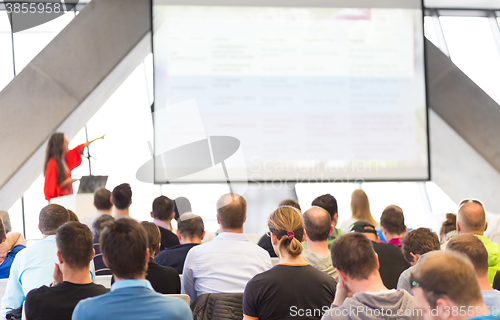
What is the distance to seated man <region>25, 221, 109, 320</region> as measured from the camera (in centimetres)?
174

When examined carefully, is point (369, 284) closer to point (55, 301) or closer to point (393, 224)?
point (55, 301)

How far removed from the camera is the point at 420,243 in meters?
2.36

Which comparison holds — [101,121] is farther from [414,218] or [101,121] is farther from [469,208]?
[469,208]

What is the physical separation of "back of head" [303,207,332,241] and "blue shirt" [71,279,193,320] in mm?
1280

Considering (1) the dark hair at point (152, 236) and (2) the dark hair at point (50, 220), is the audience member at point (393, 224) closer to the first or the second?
(1) the dark hair at point (152, 236)

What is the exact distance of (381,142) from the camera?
5.77 meters

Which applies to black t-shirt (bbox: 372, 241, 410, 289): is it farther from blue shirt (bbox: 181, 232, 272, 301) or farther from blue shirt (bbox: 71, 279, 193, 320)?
blue shirt (bbox: 71, 279, 193, 320)

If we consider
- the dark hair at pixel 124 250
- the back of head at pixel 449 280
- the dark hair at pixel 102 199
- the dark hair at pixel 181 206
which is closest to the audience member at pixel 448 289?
the back of head at pixel 449 280

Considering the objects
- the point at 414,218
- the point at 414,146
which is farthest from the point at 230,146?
the point at 414,218

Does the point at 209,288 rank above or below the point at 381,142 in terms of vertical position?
below

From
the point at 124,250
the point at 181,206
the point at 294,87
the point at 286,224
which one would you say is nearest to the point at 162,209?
the point at 181,206

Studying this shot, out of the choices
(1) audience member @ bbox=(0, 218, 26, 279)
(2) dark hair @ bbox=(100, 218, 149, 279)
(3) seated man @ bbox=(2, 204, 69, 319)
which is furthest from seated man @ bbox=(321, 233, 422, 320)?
(1) audience member @ bbox=(0, 218, 26, 279)

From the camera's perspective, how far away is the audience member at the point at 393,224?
3.39m

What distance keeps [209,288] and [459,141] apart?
6.07m
